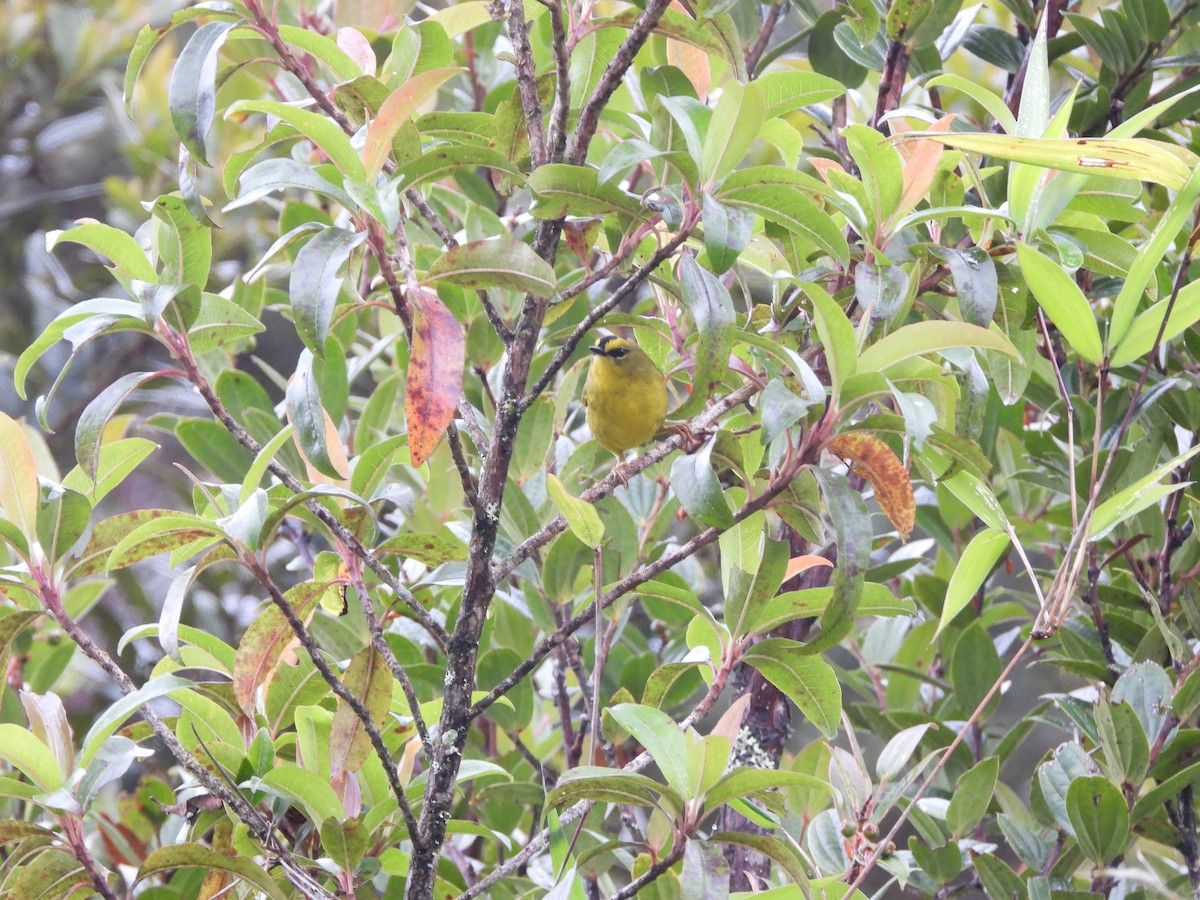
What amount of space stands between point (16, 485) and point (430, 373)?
1.85 ft

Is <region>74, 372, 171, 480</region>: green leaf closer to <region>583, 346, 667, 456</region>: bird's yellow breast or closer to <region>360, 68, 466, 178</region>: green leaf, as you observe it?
<region>360, 68, 466, 178</region>: green leaf

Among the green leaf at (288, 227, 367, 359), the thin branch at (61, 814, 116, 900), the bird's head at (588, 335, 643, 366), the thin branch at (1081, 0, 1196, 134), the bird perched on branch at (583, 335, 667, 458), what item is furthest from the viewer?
the bird's head at (588, 335, 643, 366)

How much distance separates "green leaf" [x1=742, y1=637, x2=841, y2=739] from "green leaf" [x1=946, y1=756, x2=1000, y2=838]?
0.45m

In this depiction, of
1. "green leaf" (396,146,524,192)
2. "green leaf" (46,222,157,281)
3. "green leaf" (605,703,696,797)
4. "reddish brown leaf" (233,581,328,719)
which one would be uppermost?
"green leaf" (396,146,524,192)

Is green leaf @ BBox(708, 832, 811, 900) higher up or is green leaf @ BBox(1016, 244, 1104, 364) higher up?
green leaf @ BBox(1016, 244, 1104, 364)

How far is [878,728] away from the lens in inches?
72.8

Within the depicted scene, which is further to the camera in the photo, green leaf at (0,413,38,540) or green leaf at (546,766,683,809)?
green leaf at (0,413,38,540)

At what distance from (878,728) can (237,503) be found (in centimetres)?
110

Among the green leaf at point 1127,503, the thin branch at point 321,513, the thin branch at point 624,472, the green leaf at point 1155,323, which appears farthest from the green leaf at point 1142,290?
the thin branch at point 321,513

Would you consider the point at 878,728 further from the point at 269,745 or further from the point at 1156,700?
the point at 269,745

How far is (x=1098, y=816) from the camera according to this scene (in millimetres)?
1392

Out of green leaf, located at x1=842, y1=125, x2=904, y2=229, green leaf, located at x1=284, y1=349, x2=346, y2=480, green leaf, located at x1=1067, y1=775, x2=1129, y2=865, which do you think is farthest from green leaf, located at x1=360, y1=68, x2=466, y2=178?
green leaf, located at x1=1067, y1=775, x2=1129, y2=865

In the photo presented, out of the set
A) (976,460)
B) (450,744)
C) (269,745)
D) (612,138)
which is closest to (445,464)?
(612,138)

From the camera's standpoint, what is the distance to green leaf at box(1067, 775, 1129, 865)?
136cm
